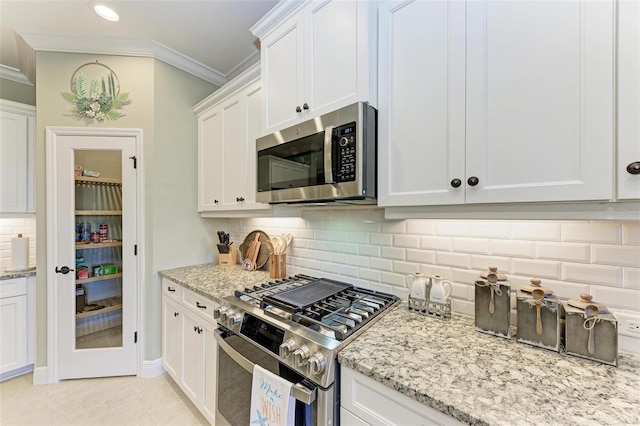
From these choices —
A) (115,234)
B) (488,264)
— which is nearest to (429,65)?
(488,264)

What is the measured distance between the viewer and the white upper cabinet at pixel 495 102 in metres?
0.78

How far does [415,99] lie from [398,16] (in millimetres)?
398

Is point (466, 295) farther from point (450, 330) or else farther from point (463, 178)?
point (463, 178)

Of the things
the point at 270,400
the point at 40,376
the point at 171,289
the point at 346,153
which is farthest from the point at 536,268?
the point at 40,376

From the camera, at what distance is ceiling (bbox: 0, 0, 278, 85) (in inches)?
73.7

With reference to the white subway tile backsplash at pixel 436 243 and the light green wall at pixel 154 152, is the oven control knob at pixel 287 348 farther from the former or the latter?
the light green wall at pixel 154 152

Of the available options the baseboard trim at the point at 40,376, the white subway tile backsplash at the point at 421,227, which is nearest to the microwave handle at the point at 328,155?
the white subway tile backsplash at the point at 421,227

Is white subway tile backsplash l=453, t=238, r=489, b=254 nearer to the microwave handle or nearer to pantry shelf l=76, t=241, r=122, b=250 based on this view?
the microwave handle

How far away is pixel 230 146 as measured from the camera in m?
2.23

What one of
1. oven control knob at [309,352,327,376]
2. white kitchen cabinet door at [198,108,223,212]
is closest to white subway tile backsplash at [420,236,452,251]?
oven control knob at [309,352,327,376]

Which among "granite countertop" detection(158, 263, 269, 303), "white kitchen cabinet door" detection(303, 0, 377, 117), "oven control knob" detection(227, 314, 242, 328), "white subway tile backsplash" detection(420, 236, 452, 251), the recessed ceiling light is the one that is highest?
the recessed ceiling light

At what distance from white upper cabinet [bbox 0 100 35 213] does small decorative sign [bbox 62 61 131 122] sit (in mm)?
705

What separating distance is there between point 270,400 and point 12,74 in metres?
4.00

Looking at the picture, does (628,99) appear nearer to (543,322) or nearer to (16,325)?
(543,322)
